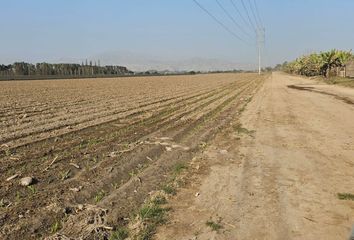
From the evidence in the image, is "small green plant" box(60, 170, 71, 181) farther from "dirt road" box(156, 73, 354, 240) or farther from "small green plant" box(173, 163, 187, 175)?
"dirt road" box(156, 73, 354, 240)

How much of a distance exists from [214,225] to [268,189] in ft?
5.97

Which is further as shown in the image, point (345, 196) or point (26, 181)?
point (26, 181)

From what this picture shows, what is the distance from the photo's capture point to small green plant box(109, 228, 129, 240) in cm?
502

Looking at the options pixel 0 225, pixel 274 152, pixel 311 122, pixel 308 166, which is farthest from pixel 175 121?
pixel 0 225

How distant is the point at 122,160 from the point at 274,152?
3.48 m

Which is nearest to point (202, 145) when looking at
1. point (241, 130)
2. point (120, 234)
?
point (241, 130)

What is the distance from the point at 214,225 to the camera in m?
5.45

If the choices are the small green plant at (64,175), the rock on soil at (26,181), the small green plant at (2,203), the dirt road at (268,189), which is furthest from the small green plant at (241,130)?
the small green plant at (2,203)

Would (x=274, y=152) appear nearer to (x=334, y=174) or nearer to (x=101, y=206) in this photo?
(x=334, y=174)

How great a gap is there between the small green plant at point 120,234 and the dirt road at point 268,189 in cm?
38

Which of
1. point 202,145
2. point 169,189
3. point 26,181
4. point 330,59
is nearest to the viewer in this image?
point 169,189

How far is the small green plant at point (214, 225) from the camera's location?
5.36 meters

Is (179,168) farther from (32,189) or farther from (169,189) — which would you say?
(32,189)

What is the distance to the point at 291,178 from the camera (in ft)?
25.2
